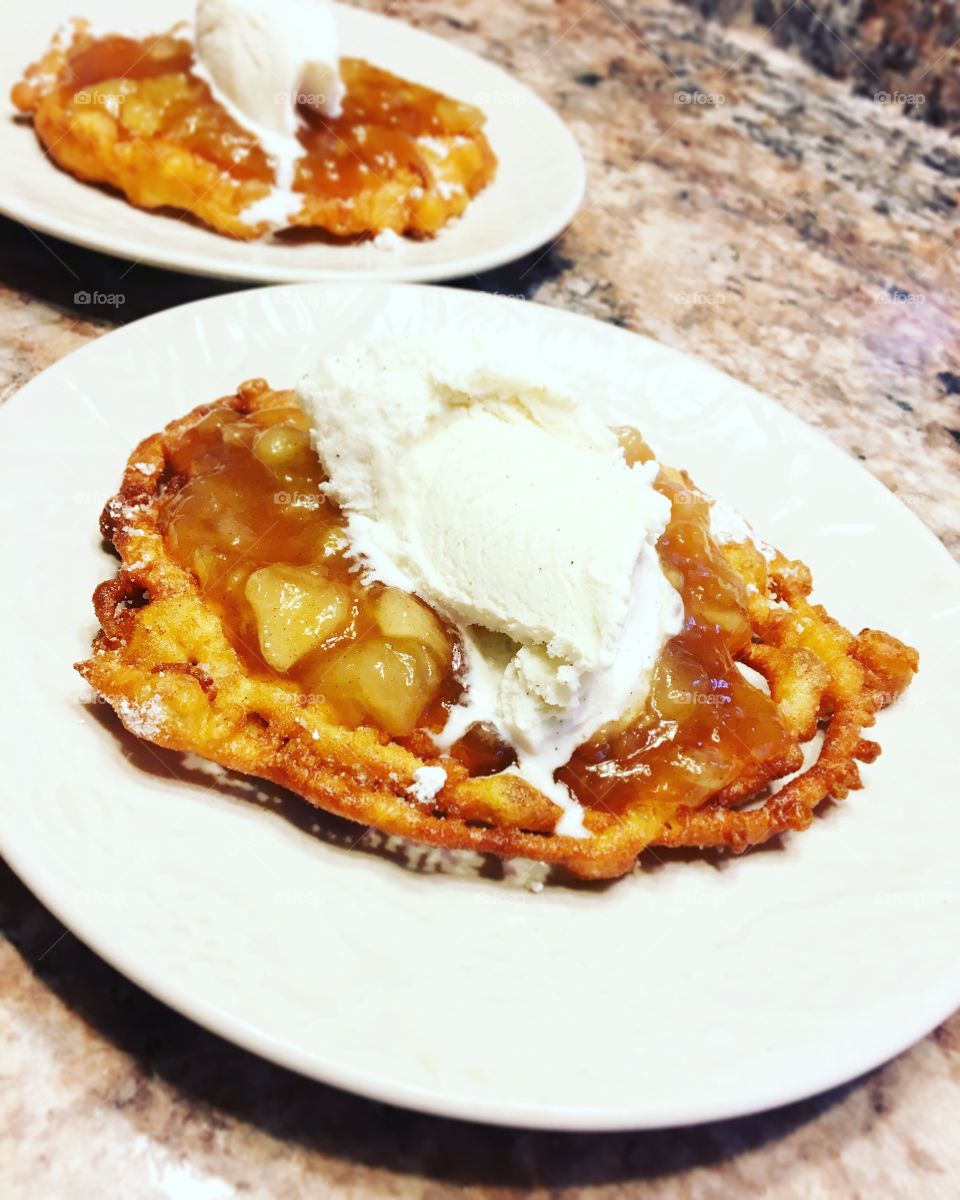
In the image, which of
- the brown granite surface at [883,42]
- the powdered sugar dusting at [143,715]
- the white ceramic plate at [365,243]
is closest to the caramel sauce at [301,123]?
the white ceramic plate at [365,243]

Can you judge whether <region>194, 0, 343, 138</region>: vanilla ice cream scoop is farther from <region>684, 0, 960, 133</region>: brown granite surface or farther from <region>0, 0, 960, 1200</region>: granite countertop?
<region>684, 0, 960, 133</region>: brown granite surface

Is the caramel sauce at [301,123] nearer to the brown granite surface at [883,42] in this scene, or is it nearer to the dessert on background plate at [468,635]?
the dessert on background plate at [468,635]

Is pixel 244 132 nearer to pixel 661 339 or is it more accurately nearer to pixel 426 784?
pixel 661 339

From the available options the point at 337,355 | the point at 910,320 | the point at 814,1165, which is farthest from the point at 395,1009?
the point at 910,320

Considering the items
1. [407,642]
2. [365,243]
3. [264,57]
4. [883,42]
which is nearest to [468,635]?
[407,642]

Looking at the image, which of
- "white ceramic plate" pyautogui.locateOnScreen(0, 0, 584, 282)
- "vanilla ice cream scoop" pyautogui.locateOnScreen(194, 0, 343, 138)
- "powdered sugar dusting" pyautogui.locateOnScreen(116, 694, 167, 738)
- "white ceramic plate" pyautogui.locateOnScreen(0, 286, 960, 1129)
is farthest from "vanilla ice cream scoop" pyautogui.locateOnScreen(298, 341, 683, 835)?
"vanilla ice cream scoop" pyautogui.locateOnScreen(194, 0, 343, 138)

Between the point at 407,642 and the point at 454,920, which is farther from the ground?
the point at 407,642
